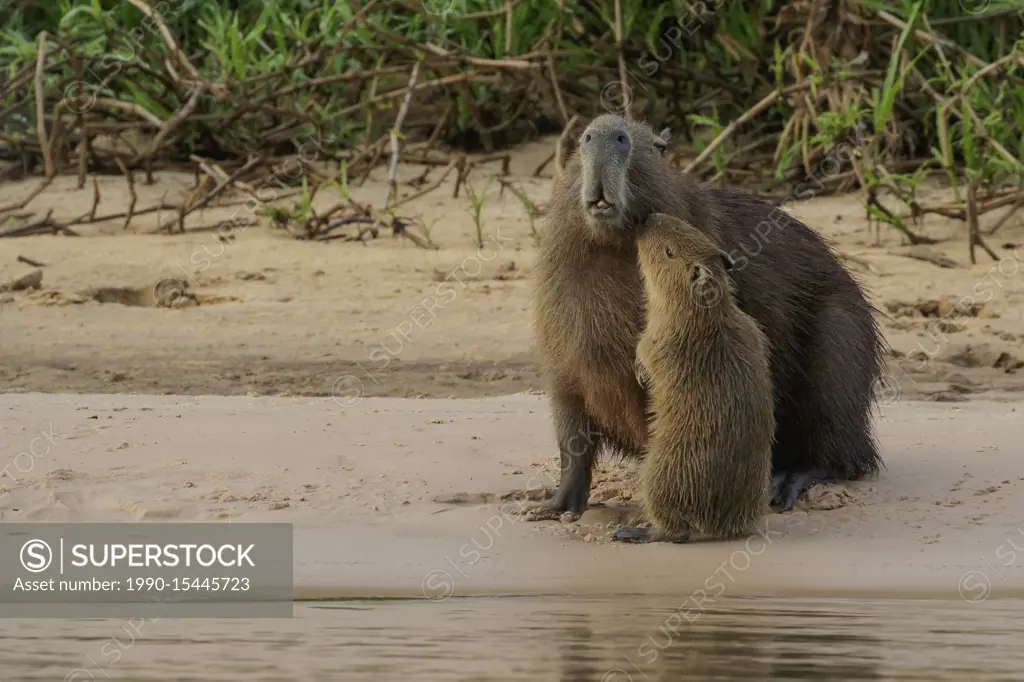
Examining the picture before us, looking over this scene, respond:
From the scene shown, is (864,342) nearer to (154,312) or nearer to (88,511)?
(88,511)

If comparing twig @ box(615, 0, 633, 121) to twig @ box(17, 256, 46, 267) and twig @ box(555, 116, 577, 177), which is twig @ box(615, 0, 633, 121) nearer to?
twig @ box(555, 116, 577, 177)

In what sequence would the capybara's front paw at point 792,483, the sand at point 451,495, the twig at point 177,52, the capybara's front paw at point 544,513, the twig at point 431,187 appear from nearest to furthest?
the sand at point 451,495, the capybara's front paw at point 544,513, the capybara's front paw at point 792,483, the twig at point 431,187, the twig at point 177,52

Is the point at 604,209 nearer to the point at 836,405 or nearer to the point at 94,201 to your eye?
the point at 836,405

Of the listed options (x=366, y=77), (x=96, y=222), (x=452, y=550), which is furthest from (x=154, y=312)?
(x=452, y=550)

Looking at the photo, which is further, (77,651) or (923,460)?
(923,460)

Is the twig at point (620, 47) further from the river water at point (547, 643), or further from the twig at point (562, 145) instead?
the river water at point (547, 643)

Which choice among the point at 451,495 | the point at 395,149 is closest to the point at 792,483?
the point at 451,495

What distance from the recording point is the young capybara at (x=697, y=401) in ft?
15.1

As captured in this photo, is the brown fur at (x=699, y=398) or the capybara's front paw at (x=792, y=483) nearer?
the brown fur at (x=699, y=398)

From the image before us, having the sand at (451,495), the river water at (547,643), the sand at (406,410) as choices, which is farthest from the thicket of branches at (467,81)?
the river water at (547,643)

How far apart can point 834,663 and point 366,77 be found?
20.5ft

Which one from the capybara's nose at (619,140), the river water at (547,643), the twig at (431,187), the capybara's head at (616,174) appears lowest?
the river water at (547,643)

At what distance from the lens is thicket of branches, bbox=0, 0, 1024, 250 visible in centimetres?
875

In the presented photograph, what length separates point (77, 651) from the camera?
12.5ft
